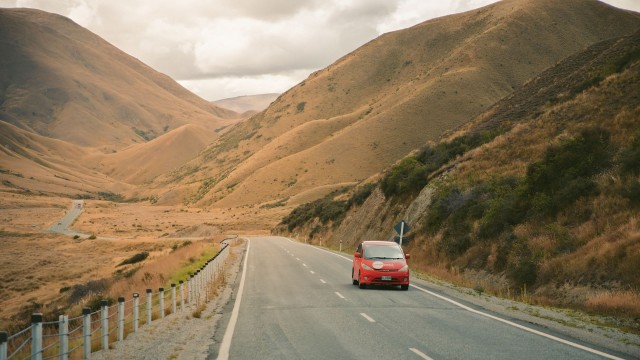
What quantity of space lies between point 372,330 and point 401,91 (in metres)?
124

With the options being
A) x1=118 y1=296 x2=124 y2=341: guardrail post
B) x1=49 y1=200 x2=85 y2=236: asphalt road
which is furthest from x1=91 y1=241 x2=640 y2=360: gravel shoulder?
x1=49 y1=200 x2=85 y2=236: asphalt road

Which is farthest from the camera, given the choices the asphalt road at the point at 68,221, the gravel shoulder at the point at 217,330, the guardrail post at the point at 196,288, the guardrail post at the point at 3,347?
the asphalt road at the point at 68,221

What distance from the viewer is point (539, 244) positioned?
21.0m

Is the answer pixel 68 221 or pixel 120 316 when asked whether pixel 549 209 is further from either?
pixel 68 221

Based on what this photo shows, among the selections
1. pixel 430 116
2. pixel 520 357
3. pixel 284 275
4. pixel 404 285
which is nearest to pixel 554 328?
pixel 520 357

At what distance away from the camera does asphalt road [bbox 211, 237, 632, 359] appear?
9.97 metres

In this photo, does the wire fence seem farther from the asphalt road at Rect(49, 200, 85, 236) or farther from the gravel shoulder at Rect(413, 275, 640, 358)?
the asphalt road at Rect(49, 200, 85, 236)

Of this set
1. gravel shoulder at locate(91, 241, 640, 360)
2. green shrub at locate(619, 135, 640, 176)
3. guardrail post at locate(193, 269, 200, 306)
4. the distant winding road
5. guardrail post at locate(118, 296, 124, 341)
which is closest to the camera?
gravel shoulder at locate(91, 241, 640, 360)

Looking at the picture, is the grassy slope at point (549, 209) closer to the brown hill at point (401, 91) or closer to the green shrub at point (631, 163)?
the green shrub at point (631, 163)

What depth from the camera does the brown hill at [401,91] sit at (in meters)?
117

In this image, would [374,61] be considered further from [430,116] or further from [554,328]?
[554,328]

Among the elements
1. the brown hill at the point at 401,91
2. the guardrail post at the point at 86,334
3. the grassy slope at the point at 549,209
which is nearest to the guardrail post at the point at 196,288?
the guardrail post at the point at 86,334

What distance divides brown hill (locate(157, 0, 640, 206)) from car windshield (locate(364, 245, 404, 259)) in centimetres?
8933

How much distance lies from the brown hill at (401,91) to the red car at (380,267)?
89660mm
